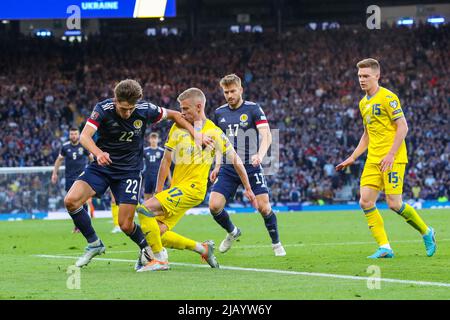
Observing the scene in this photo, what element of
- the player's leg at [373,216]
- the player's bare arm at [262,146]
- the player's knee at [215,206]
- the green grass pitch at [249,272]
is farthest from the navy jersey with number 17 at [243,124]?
the player's leg at [373,216]

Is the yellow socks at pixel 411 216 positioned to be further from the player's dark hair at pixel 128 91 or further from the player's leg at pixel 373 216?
the player's dark hair at pixel 128 91

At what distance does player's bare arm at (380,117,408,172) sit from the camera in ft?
37.1

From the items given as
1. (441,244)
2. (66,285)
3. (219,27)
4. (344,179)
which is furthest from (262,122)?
(219,27)

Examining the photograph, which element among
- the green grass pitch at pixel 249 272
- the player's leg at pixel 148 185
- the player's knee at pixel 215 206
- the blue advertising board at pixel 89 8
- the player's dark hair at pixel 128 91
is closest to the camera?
the green grass pitch at pixel 249 272

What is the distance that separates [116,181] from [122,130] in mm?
618

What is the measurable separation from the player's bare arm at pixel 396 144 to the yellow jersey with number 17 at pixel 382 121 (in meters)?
0.11

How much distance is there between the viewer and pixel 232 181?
12.8m

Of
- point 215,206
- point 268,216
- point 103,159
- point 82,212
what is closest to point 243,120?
point 215,206

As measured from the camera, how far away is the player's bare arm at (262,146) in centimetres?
1202

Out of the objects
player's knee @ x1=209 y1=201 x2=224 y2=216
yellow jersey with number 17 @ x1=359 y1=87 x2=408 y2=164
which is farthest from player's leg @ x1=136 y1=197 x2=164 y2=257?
yellow jersey with number 17 @ x1=359 y1=87 x2=408 y2=164

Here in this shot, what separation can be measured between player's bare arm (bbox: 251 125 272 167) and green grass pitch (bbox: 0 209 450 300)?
1.28 m

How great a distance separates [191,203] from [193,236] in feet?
24.5

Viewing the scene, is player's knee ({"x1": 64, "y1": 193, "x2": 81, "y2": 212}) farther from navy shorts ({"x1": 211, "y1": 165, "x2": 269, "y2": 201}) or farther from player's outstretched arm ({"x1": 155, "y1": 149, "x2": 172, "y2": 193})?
navy shorts ({"x1": 211, "y1": 165, "x2": 269, "y2": 201})
